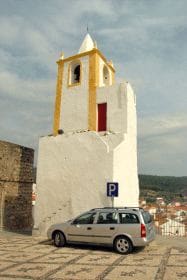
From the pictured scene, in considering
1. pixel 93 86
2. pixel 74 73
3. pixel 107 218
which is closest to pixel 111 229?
pixel 107 218

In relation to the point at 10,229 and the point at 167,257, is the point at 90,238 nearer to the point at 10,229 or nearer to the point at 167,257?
the point at 167,257

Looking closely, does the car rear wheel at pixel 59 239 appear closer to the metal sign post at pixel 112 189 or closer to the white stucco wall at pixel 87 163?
the white stucco wall at pixel 87 163

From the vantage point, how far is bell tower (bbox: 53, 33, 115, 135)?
16.3 metres

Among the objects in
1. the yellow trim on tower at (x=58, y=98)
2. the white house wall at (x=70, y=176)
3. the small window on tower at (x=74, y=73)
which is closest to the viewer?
the white house wall at (x=70, y=176)

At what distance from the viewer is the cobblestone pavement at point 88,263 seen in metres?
7.32

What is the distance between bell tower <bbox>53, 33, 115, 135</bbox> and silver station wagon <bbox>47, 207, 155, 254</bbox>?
227 inches

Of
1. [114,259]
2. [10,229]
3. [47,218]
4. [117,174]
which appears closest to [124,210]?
[114,259]

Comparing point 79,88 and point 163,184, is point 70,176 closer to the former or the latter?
point 79,88

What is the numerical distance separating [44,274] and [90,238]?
392 cm

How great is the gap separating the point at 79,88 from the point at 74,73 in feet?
5.11

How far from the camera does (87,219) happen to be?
11.4 meters

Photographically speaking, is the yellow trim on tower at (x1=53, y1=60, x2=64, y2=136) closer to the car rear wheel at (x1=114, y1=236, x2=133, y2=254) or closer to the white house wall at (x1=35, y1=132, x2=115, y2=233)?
the white house wall at (x1=35, y1=132, x2=115, y2=233)

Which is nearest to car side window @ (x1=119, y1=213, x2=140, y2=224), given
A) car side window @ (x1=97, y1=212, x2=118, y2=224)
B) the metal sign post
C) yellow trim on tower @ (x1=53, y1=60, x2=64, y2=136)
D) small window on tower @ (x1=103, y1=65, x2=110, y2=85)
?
car side window @ (x1=97, y1=212, x2=118, y2=224)

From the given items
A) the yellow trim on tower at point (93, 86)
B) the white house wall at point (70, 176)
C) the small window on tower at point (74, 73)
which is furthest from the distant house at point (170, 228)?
the small window on tower at point (74, 73)
